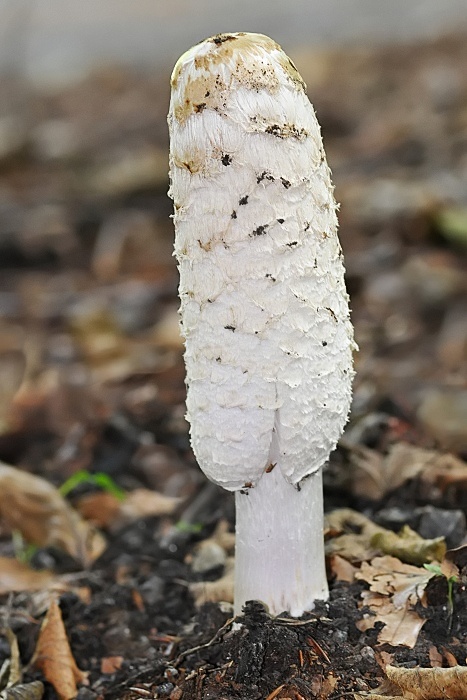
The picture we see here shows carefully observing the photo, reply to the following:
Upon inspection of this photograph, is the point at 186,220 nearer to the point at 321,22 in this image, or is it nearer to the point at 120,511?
the point at 120,511

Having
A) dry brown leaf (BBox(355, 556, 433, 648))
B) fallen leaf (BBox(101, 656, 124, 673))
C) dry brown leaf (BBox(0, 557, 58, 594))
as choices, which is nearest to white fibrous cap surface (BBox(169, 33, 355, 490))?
dry brown leaf (BBox(355, 556, 433, 648))

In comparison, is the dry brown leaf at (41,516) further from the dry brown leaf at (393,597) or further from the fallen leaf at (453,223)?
the fallen leaf at (453,223)

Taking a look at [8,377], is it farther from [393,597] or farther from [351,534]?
[393,597]

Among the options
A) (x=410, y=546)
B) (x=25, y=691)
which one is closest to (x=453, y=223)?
(x=410, y=546)

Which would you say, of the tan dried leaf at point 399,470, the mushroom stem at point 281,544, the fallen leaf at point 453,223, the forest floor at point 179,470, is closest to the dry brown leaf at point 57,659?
the forest floor at point 179,470

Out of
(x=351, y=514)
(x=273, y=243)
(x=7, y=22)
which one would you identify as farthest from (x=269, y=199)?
(x=7, y=22)
